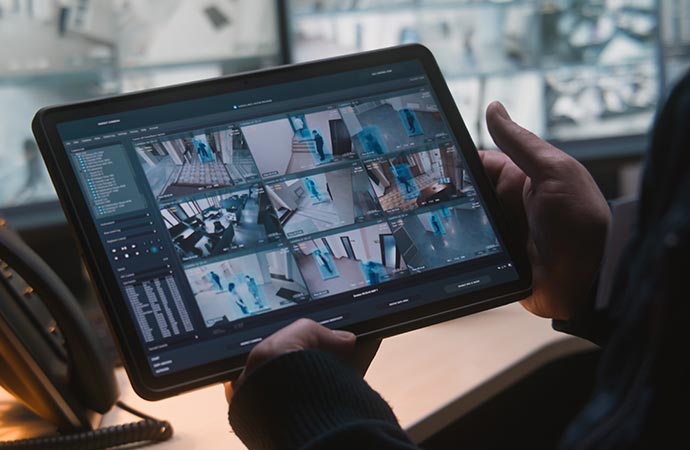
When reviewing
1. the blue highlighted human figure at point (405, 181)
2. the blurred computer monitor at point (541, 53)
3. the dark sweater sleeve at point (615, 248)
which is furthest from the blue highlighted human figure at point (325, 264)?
the blurred computer monitor at point (541, 53)

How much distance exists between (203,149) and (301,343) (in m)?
0.23

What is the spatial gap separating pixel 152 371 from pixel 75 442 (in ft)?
0.70

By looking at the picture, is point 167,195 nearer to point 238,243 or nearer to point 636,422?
point 238,243

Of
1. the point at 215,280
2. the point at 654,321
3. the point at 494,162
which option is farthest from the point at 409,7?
the point at 654,321

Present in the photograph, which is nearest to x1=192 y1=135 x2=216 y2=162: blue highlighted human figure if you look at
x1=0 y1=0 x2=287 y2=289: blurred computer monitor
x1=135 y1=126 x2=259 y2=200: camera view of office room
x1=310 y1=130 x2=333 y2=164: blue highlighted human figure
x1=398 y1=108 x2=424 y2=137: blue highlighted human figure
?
x1=135 y1=126 x2=259 y2=200: camera view of office room

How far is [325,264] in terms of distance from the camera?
878mm

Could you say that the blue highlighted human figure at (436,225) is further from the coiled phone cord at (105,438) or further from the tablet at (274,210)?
the coiled phone cord at (105,438)

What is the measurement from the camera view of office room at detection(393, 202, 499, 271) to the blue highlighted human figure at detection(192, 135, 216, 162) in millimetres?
199

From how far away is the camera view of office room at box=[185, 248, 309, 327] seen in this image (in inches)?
32.9

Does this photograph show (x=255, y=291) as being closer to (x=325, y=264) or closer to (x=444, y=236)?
(x=325, y=264)

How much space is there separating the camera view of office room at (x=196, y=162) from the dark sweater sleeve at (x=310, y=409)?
0.70 ft

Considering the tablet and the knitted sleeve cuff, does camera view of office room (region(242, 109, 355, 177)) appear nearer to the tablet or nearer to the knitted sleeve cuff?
the tablet

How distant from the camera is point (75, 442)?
958mm

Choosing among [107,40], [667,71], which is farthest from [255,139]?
[667,71]
